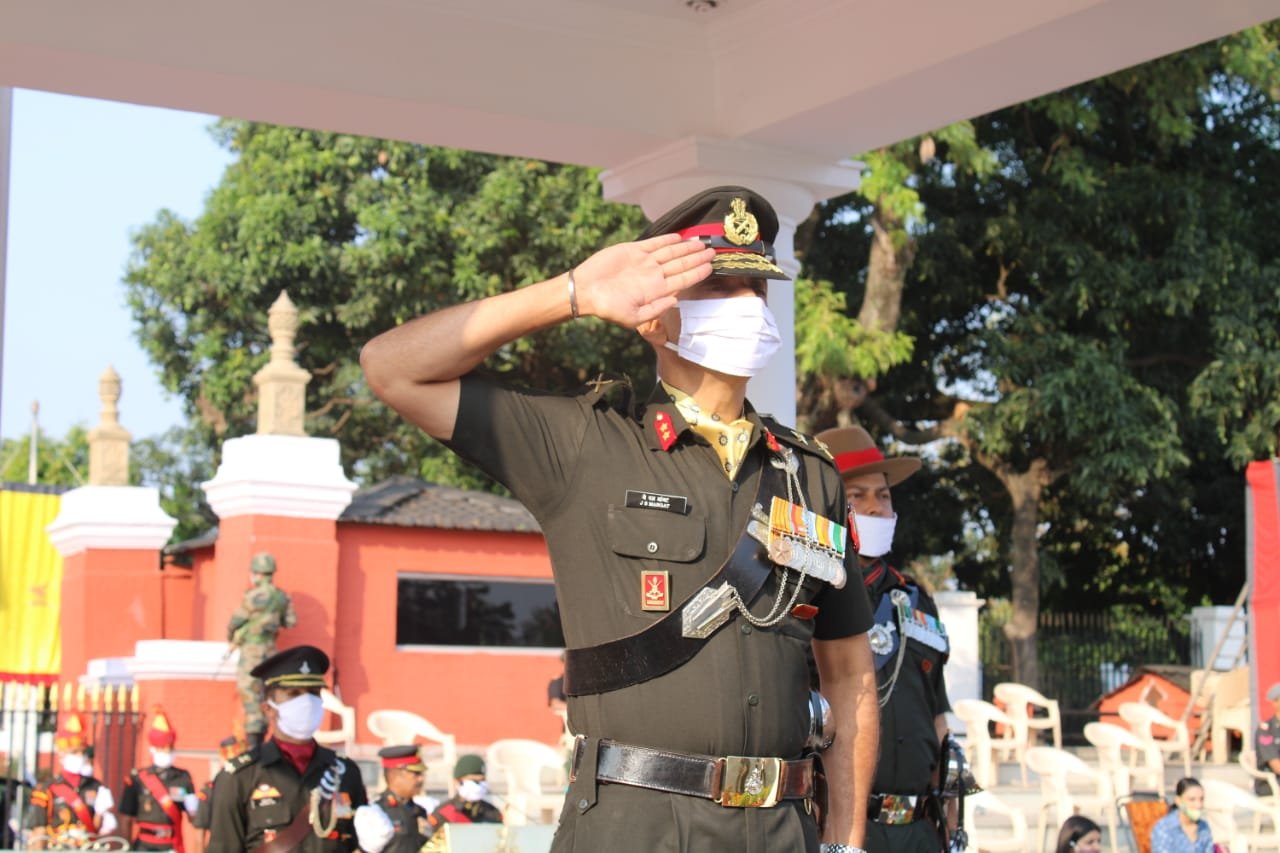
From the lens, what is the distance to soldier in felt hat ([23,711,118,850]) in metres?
10.9

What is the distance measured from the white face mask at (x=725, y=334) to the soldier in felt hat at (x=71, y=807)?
8.91 metres

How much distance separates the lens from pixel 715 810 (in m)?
2.83

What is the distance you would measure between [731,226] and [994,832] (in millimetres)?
9608

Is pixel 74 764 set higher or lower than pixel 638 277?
lower

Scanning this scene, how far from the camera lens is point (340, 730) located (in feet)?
48.8

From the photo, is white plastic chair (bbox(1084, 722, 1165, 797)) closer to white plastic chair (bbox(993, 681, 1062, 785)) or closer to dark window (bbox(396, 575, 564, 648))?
white plastic chair (bbox(993, 681, 1062, 785))

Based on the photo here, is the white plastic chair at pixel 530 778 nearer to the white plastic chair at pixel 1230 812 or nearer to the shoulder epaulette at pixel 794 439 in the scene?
the white plastic chair at pixel 1230 812

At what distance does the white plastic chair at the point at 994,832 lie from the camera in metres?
10.5

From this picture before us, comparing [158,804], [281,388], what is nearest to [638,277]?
[158,804]

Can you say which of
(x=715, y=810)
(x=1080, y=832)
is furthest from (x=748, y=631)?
(x=1080, y=832)

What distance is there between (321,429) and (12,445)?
33.5 meters

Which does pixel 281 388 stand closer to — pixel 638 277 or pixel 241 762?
pixel 241 762

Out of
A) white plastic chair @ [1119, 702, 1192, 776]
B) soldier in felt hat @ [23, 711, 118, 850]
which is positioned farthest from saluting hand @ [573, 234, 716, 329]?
white plastic chair @ [1119, 702, 1192, 776]

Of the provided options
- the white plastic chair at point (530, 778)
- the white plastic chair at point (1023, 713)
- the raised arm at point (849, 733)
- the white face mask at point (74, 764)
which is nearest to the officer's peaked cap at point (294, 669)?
the raised arm at point (849, 733)
